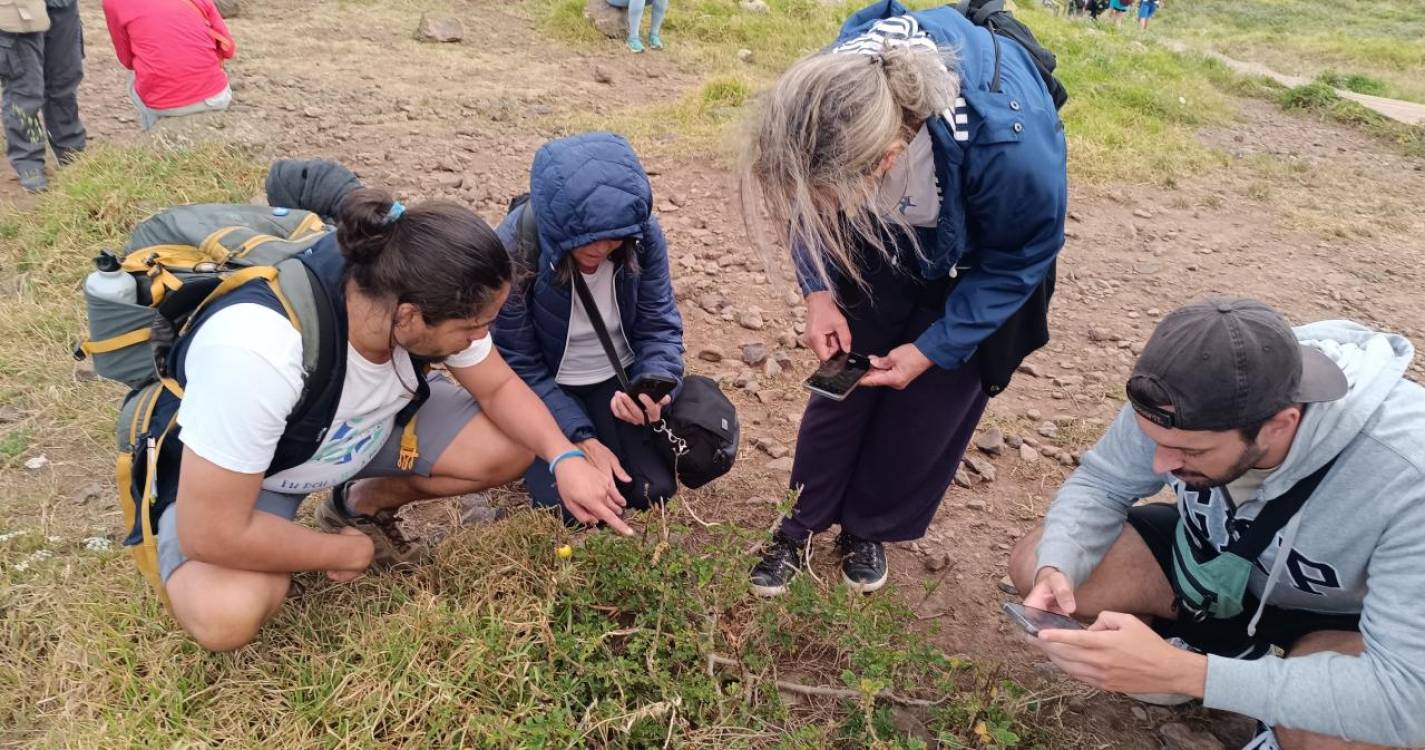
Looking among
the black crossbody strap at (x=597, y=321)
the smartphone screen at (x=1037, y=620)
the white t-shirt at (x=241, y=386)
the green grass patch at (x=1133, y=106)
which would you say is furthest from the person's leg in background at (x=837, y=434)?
the green grass patch at (x=1133, y=106)

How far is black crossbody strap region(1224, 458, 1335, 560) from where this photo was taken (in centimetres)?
184

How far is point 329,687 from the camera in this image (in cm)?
213

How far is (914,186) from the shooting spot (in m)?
2.11

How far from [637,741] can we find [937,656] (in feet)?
2.39

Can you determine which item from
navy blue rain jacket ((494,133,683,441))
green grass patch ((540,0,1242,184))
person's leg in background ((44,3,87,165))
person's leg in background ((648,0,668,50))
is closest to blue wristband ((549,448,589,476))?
navy blue rain jacket ((494,133,683,441))

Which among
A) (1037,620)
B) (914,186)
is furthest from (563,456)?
(1037,620)

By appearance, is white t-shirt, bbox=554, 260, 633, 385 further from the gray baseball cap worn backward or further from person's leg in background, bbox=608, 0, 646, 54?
person's leg in background, bbox=608, 0, 646, 54

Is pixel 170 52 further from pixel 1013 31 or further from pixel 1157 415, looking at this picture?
pixel 1157 415

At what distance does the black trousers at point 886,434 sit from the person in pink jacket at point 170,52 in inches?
172

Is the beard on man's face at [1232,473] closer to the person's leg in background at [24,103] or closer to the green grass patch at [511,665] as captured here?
the green grass patch at [511,665]

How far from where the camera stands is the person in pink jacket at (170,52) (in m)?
4.95

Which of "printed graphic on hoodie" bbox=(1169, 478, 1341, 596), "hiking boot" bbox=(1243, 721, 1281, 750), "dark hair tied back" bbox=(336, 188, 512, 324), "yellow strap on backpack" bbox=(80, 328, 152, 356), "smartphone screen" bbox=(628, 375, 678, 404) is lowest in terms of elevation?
"hiking boot" bbox=(1243, 721, 1281, 750)

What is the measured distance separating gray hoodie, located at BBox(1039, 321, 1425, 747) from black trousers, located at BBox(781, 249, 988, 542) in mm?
767

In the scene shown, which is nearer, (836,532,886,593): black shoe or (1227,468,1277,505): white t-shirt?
(1227,468,1277,505): white t-shirt
